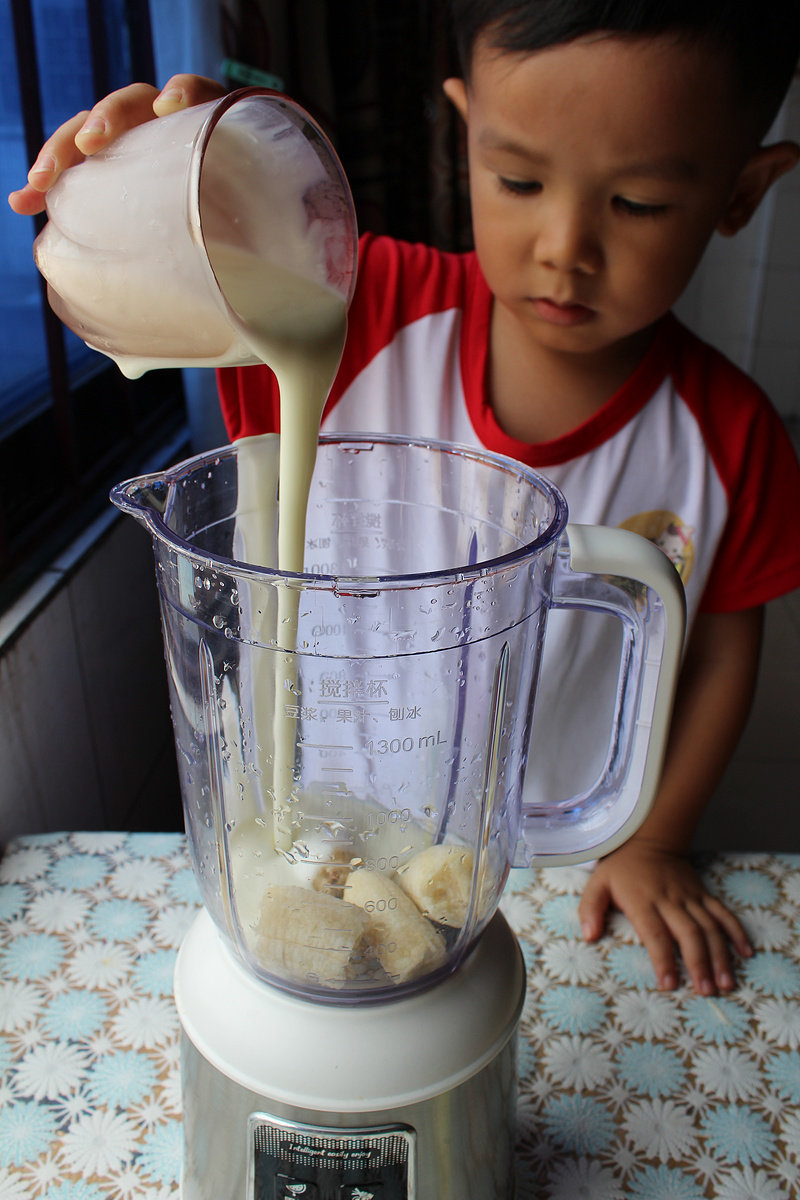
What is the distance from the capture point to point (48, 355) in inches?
47.2

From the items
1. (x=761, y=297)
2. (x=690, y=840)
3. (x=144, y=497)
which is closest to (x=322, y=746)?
(x=144, y=497)

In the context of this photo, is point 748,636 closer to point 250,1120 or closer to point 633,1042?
point 633,1042

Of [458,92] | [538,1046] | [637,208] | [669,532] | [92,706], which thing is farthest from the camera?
[92,706]

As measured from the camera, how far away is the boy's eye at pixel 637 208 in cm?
72

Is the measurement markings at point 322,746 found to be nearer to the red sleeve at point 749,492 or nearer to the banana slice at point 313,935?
the banana slice at point 313,935

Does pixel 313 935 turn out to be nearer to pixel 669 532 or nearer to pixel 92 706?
pixel 669 532

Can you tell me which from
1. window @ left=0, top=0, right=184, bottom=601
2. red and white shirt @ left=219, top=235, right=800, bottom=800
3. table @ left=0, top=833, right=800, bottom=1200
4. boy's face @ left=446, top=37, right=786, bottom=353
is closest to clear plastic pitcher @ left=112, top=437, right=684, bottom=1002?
table @ left=0, top=833, right=800, bottom=1200

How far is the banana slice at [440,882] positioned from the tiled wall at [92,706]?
18.8 inches

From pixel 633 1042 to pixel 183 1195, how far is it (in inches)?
10.8

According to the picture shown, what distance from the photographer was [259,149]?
0.51 meters

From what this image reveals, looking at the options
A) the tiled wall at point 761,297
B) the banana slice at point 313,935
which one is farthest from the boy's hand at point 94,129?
the tiled wall at point 761,297

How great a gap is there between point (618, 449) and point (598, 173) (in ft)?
1.00

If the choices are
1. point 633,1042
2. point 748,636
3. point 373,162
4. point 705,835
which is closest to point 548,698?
point 748,636

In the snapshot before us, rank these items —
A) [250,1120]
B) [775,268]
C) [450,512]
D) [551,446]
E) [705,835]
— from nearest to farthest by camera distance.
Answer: [250,1120] < [450,512] < [551,446] < [705,835] < [775,268]
